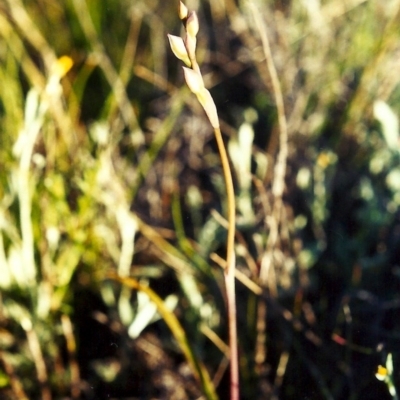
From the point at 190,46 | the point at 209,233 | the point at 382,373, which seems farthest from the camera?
the point at 209,233

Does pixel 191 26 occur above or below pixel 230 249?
above

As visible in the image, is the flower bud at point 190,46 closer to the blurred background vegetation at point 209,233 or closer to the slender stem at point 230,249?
the slender stem at point 230,249

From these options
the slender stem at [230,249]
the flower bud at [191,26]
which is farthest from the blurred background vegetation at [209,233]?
the flower bud at [191,26]

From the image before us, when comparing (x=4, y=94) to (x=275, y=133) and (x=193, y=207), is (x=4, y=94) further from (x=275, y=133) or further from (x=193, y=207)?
(x=275, y=133)

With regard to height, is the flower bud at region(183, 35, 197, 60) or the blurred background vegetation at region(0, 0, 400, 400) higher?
the flower bud at region(183, 35, 197, 60)

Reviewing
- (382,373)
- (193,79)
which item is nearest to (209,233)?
(382,373)

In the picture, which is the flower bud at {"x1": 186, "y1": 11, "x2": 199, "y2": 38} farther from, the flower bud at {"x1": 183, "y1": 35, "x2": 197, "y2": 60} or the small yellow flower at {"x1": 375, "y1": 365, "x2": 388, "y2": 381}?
the small yellow flower at {"x1": 375, "y1": 365, "x2": 388, "y2": 381}

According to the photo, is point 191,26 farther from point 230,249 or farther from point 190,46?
point 230,249

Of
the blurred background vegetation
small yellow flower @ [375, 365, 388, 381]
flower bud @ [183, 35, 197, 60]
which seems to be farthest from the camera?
the blurred background vegetation

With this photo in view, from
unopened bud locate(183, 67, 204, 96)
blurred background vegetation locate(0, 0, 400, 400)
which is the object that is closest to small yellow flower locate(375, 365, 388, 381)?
blurred background vegetation locate(0, 0, 400, 400)

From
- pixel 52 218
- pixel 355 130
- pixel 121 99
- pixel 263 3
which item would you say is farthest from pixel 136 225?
pixel 263 3
